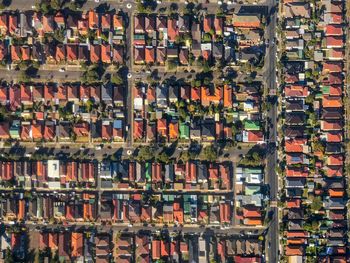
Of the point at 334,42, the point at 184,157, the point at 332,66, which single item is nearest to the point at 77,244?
the point at 184,157

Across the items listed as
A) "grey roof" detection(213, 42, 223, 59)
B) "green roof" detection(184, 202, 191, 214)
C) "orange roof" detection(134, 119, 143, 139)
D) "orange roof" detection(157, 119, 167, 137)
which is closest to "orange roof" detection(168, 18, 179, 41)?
"grey roof" detection(213, 42, 223, 59)

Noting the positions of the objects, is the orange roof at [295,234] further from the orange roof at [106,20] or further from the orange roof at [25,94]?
the orange roof at [25,94]

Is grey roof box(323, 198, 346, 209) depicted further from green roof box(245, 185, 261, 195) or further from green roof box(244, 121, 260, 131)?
green roof box(244, 121, 260, 131)

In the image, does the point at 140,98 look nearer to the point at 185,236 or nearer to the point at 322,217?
the point at 185,236

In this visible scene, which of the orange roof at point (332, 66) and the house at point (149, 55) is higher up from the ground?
the house at point (149, 55)

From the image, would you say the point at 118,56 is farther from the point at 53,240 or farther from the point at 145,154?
the point at 53,240

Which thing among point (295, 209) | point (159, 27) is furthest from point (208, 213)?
point (159, 27)

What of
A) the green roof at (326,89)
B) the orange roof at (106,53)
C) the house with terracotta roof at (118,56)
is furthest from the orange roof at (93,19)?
the green roof at (326,89)
